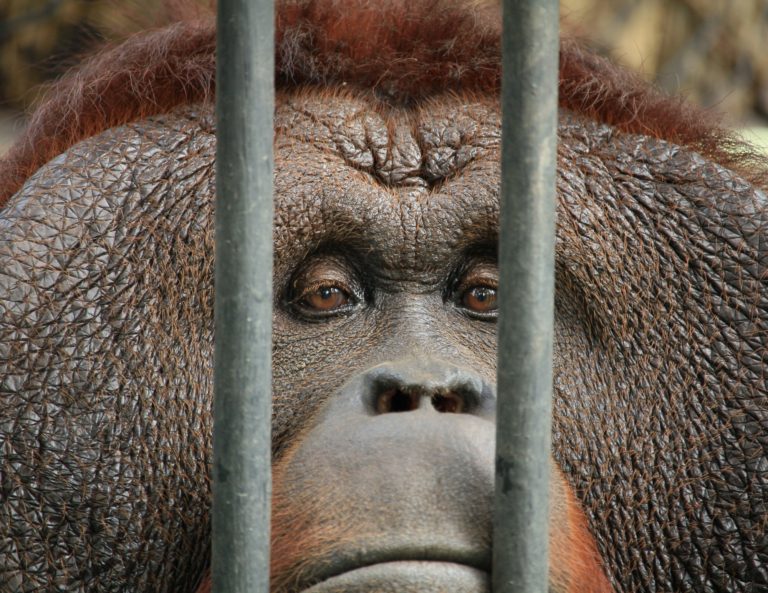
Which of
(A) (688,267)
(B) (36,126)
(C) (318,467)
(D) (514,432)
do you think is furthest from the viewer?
(B) (36,126)

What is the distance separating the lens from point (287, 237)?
1637mm

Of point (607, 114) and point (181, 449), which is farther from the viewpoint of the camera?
point (607, 114)

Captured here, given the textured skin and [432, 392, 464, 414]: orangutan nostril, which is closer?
[432, 392, 464, 414]: orangutan nostril

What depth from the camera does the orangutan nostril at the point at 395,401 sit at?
54.6 inches

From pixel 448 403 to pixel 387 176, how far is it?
1.86 feet

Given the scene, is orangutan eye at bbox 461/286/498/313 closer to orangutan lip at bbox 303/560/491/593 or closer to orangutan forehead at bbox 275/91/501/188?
orangutan forehead at bbox 275/91/501/188

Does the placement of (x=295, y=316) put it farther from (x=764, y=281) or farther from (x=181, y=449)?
(x=764, y=281)

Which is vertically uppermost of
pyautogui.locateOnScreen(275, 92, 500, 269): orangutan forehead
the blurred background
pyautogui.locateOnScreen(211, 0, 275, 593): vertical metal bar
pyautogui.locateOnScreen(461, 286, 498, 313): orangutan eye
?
the blurred background

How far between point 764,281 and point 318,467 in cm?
110

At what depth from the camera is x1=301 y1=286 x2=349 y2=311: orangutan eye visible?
5.55 feet

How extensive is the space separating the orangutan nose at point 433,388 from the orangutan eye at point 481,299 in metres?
0.31

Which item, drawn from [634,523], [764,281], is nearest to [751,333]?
[764,281]

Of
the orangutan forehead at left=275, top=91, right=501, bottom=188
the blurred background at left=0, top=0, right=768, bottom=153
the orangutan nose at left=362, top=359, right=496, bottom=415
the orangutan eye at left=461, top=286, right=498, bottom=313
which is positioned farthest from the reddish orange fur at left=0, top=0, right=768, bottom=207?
the blurred background at left=0, top=0, right=768, bottom=153

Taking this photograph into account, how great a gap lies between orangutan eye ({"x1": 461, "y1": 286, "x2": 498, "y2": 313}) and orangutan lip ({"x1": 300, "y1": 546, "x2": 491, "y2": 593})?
0.67 metres
